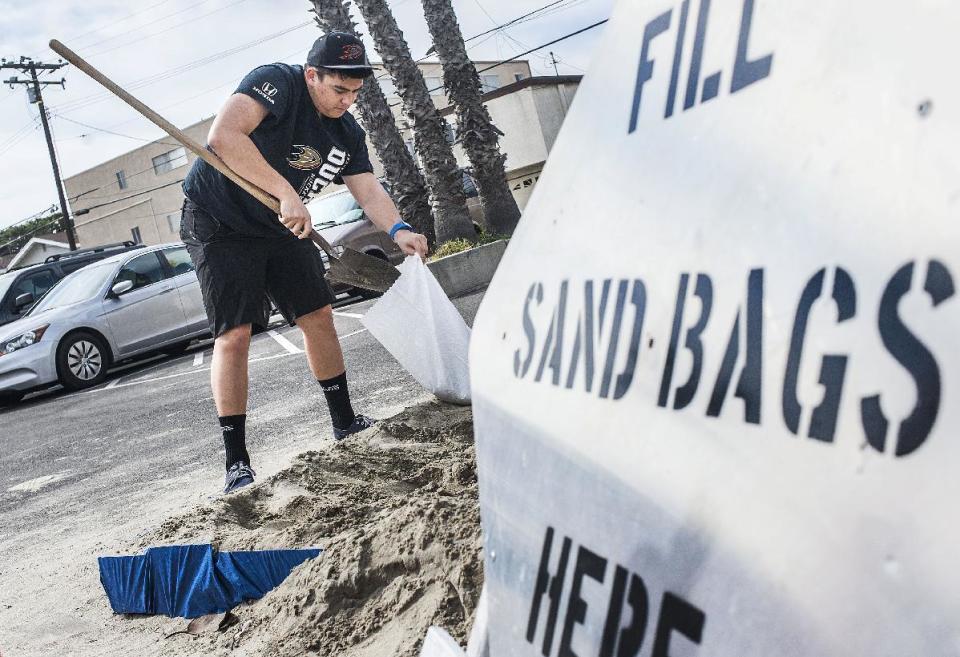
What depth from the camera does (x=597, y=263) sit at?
3.50ft

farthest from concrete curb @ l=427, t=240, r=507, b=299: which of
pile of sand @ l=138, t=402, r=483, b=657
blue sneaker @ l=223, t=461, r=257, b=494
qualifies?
pile of sand @ l=138, t=402, r=483, b=657

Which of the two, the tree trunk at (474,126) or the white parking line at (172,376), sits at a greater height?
the tree trunk at (474,126)

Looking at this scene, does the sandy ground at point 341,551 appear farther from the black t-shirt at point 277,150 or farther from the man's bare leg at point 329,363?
the black t-shirt at point 277,150

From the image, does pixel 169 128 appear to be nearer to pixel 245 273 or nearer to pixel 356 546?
pixel 245 273

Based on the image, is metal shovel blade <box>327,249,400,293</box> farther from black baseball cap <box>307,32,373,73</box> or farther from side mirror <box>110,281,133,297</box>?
side mirror <box>110,281,133,297</box>

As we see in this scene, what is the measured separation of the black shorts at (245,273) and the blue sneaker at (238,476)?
1.76 ft

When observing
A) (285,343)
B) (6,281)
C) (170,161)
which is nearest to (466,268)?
(285,343)

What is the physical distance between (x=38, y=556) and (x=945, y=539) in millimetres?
3746

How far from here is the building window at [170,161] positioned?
50.0 m

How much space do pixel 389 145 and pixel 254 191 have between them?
29.5 feet

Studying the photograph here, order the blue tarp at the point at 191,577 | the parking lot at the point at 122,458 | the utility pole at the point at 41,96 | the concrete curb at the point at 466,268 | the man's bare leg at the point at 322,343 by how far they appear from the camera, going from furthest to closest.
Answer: the utility pole at the point at 41,96 < the concrete curb at the point at 466,268 < the man's bare leg at the point at 322,343 < the parking lot at the point at 122,458 < the blue tarp at the point at 191,577

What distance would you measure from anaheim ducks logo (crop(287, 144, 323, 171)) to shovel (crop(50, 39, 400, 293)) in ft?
0.83

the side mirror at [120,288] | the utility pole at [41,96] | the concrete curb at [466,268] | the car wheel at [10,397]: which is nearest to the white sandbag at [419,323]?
the concrete curb at [466,268]

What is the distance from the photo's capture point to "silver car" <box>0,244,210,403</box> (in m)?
10.5
